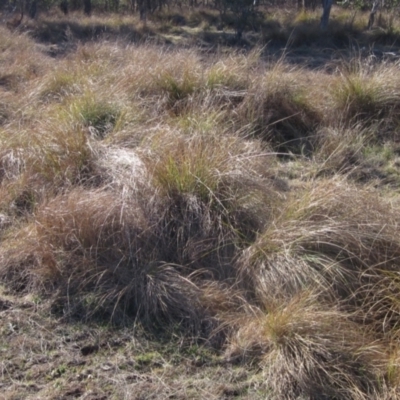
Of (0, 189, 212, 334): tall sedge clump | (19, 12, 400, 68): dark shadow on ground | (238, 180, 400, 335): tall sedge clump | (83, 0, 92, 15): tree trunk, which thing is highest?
(238, 180, 400, 335): tall sedge clump

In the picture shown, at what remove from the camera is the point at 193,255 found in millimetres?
4027

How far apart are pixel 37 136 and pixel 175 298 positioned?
2.36m

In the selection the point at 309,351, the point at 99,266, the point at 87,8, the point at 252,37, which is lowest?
the point at 87,8

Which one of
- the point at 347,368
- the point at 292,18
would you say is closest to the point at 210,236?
the point at 347,368

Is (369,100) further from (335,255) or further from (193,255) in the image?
(193,255)

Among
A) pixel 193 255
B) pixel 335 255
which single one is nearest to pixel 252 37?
pixel 193 255

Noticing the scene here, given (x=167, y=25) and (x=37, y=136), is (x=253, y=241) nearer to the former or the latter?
(x=37, y=136)

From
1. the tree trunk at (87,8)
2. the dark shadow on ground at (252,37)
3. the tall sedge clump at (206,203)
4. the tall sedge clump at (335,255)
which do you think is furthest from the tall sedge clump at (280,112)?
the tree trunk at (87,8)

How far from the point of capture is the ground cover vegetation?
10.4ft

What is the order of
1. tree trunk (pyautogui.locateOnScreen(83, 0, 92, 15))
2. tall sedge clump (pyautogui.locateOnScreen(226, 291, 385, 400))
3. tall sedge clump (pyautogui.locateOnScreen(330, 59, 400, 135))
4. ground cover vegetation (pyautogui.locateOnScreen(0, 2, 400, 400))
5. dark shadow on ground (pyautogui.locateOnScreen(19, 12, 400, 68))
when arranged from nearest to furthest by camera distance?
tall sedge clump (pyautogui.locateOnScreen(226, 291, 385, 400)) → ground cover vegetation (pyautogui.locateOnScreen(0, 2, 400, 400)) → tall sedge clump (pyautogui.locateOnScreen(330, 59, 400, 135)) → dark shadow on ground (pyautogui.locateOnScreen(19, 12, 400, 68)) → tree trunk (pyautogui.locateOnScreen(83, 0, 92, 15))

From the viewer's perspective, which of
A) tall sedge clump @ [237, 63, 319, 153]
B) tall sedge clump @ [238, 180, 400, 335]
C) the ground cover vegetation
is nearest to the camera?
the ground cover vegetation

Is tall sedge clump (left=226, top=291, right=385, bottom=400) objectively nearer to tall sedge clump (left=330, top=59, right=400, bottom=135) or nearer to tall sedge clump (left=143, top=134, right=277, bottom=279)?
tall sedge clump (left=143, top=134, right=277, bottom=279)

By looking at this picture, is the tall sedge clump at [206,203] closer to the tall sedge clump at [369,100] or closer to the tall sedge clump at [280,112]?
the tall sedge clump at [280,112]

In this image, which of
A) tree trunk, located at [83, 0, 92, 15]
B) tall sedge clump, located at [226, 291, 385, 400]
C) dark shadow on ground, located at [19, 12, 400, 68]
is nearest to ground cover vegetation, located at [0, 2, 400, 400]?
tall sedge clump, located at [226, 291, 385, 400]
